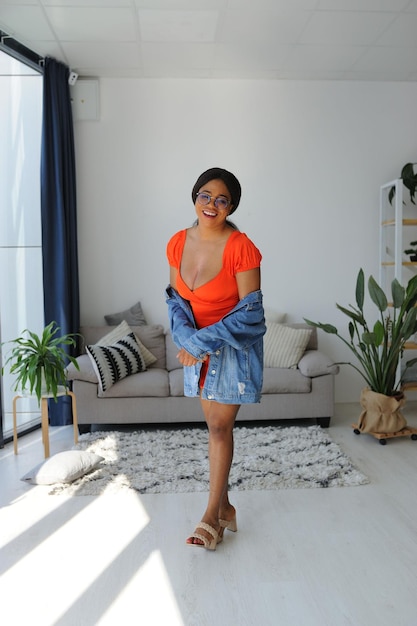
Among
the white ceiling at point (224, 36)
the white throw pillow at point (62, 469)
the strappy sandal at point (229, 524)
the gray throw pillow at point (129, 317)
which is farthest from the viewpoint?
the gray throw pillow at point (129, 317)

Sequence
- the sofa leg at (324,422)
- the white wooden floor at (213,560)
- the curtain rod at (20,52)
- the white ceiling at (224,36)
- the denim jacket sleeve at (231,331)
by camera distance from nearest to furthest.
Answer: the white wooden floor at (213,560), the denim jacket sleeve at (231,331), the white ceiling at (224,36), the curtain rod at (20,52), the sofa leg at (324,422)

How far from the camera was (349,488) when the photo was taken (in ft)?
11.0

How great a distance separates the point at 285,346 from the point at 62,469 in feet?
6.71

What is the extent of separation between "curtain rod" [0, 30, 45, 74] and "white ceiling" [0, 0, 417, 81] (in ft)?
0.20

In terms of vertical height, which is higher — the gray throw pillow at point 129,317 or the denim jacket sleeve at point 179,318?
the denim jacket sleeve at point 179,318

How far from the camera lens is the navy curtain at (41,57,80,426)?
468 centimetres

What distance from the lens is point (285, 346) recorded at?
4820 millimetres

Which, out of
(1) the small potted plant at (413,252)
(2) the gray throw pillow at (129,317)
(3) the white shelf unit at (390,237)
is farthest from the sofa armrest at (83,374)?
(1) the small potted plant at (413,252)

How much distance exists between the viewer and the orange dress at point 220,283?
2543 mm

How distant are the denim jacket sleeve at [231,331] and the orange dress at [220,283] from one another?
9 cm

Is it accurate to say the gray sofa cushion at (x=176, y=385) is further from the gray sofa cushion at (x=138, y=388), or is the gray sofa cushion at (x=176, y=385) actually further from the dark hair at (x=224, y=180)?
the dark hair at (x=224, y=180)

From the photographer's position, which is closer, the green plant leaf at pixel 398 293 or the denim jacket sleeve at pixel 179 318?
the denim jacket sleeve at pixel 179 318

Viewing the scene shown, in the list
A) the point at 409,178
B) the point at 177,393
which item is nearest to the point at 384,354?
the point at 177,393

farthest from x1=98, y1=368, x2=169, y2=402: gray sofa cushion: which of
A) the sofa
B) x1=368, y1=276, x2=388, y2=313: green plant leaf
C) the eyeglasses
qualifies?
the eyeglasses
